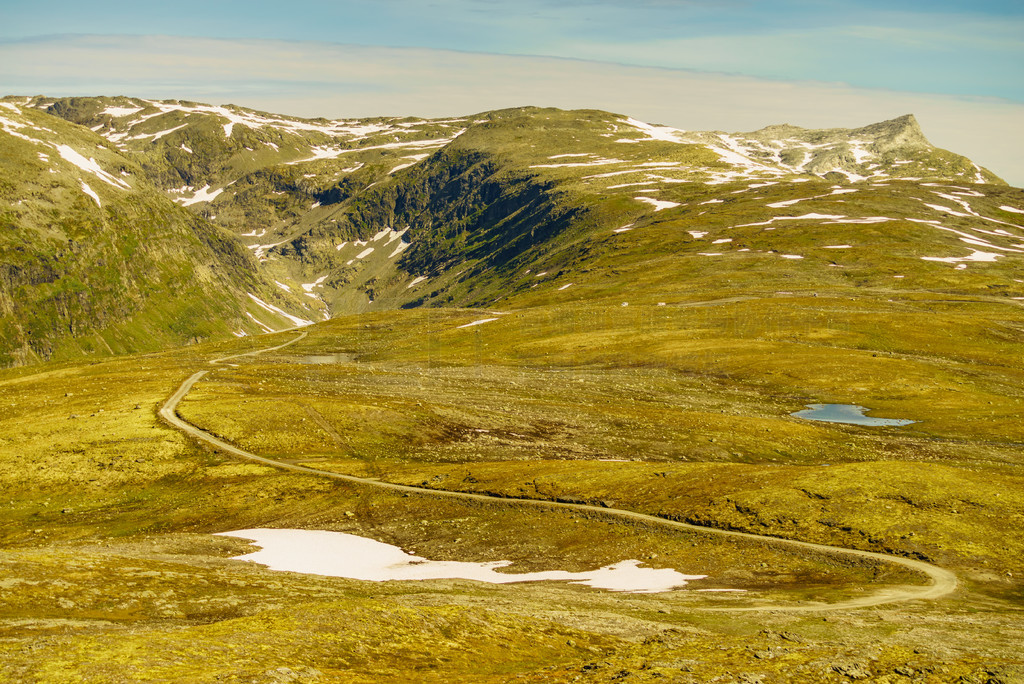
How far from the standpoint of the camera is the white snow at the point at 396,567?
53.8 metres

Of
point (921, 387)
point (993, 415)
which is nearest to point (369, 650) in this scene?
point (993, 415)

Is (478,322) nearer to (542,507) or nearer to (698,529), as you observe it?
(542,507)

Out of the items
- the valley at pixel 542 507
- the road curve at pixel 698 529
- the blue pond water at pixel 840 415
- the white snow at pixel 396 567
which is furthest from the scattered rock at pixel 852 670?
the blue pond water at pixel 840 415

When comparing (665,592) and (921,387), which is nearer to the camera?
(665,592)

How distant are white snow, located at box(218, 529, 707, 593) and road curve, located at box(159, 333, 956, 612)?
8.02m

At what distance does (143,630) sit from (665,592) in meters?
31.6

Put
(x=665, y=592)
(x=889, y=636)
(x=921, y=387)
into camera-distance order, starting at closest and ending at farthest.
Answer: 1. (x=889, y=636)
2. (x=665, y=592)
3. (x=921, y=387)

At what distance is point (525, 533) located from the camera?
63750 millimetres

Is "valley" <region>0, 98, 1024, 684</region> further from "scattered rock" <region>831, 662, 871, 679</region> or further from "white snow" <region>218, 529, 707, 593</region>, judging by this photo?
"white snow" <region>218, 529, 707, 593</region>

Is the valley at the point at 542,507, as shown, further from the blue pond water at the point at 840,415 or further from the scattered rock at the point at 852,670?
the blue pond water at the point at 840,415

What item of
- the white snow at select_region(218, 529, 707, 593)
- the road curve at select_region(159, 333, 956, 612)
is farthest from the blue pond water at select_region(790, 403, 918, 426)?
the white snow at select_region(218, 529, 707, 593)

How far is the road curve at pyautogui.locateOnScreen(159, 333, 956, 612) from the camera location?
47125 mm

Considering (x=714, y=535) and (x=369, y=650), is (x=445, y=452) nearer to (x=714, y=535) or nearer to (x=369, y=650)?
(x=714, y=535)

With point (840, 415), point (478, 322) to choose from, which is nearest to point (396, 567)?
point (840, 415)
